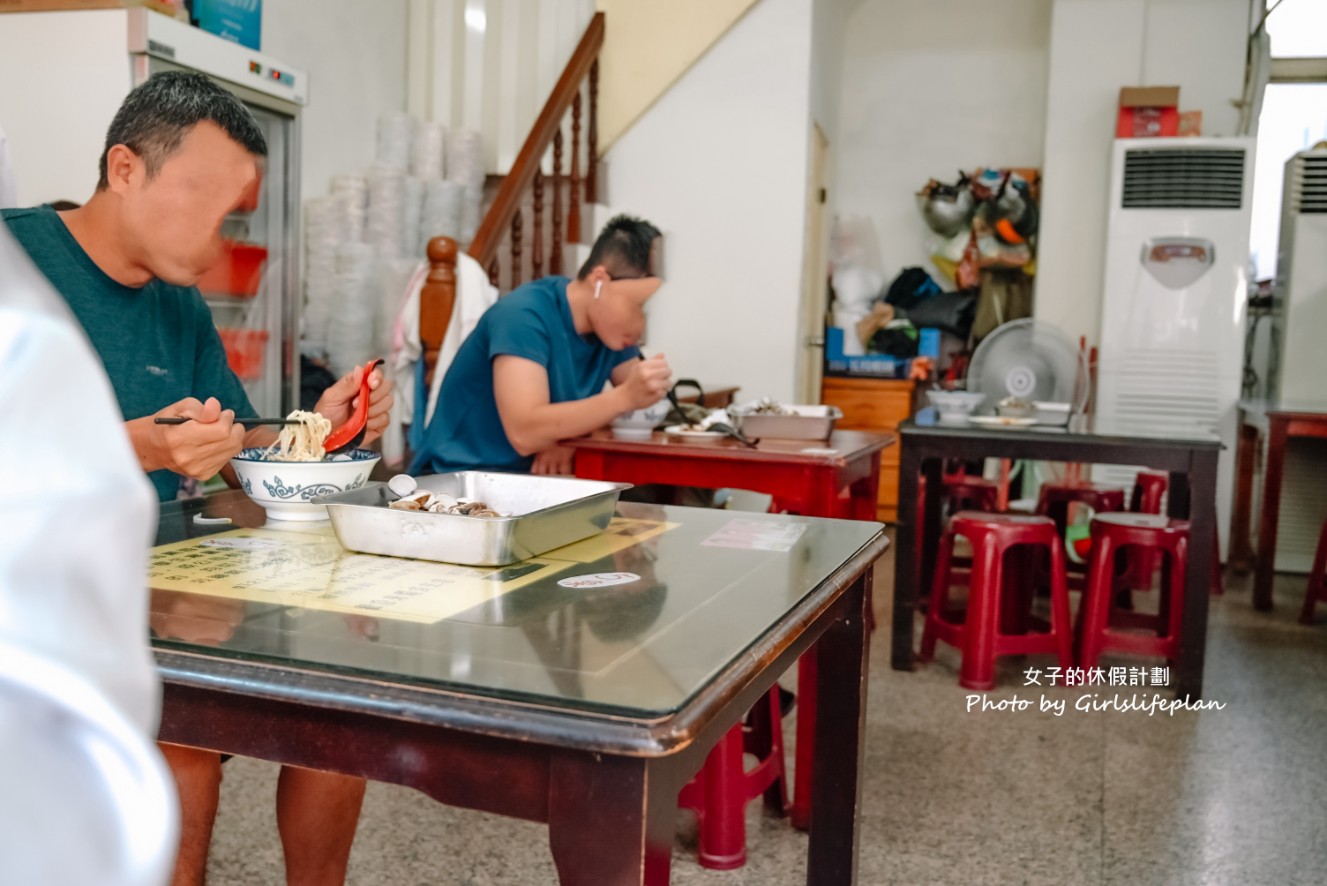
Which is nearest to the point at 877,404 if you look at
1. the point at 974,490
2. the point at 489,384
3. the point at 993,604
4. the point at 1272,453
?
the point at 974,490

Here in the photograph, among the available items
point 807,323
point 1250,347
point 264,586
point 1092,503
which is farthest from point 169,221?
point 1250,347

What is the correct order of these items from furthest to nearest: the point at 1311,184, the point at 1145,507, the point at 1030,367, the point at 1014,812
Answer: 1. the point at 1311,184
2. the point at 1145,507
3. the point at 1030,367
4. the point at 1014,812

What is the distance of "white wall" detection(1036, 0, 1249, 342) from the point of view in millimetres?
6125

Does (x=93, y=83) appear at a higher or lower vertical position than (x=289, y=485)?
higher

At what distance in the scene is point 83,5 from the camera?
327 cm

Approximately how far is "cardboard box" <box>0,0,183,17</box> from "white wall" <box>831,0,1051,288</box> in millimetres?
4703

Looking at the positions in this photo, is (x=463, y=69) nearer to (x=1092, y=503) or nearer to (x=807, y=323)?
(x=807, y=323)

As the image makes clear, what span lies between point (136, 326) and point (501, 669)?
4.06ft

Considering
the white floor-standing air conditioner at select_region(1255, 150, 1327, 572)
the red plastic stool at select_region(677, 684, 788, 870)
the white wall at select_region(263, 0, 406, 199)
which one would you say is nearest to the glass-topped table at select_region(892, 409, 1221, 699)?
the red plastic stool at select_region(677, 684, 788, 870)

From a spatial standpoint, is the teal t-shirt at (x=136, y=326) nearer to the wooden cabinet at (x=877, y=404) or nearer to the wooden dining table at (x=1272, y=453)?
the wooden dining table at (x=1272, y=453)

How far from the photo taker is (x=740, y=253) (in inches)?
222

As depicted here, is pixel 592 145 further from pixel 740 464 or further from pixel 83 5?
pixel 740 464

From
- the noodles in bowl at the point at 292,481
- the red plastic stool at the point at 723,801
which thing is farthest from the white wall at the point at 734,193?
the noodles in bowl at the point at 292,481

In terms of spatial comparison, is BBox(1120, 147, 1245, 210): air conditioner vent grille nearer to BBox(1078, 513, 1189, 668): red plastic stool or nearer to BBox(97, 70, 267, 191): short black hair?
BBox(1078, 513, 1189, 668): red plastic stool
